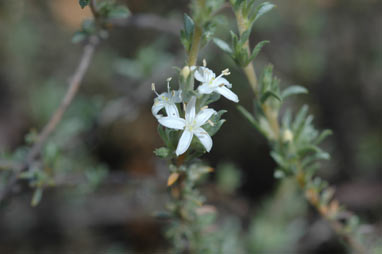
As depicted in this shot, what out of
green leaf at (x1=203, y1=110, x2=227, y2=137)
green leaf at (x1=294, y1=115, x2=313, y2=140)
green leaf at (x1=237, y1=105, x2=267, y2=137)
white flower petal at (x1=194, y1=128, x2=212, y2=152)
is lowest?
white flower petal at (x1=194, y1=128, x2=212, y2=152)

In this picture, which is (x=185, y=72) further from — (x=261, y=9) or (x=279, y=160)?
(x=279, y=160)

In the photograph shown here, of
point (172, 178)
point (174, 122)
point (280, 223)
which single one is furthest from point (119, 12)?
point (280, 223)

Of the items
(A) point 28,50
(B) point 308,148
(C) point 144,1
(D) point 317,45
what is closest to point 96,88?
(A) point 28,50

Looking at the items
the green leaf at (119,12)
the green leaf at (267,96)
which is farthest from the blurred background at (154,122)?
the green leaf at (267,96)

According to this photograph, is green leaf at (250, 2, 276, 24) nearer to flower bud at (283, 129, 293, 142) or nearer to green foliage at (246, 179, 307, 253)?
flower bud at (283, 129, 293, 142)

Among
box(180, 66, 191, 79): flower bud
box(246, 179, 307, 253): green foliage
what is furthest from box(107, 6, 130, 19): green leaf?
box(246, 179, 307, 253): green foliage

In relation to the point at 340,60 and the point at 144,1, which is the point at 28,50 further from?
the point at 340,60

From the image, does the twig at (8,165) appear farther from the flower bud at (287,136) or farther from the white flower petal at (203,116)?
the flower bud at (287,136)
